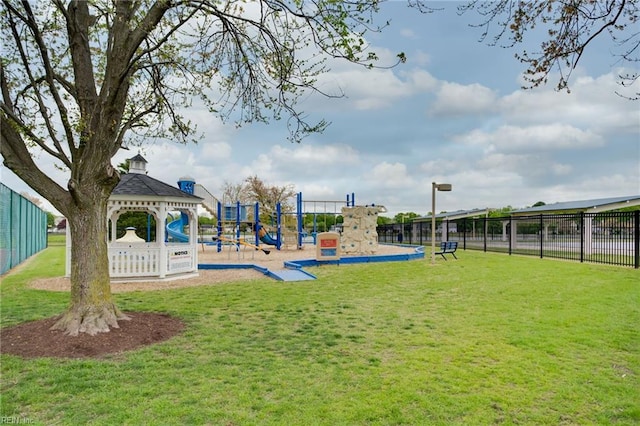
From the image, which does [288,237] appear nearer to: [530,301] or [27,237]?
[27,237]

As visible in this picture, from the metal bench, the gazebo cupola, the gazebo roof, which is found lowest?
the metal bench

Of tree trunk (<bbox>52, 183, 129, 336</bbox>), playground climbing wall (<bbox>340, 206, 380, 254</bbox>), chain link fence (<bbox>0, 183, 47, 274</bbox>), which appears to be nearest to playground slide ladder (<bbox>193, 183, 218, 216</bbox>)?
chain link fence (<bbox>0, 183, 47, 274</bbox>)

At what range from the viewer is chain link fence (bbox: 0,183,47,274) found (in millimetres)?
13086

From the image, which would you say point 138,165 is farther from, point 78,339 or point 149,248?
point 78,339

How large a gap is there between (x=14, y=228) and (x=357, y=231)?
1409 cm

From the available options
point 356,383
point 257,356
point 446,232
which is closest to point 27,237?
point 257,356

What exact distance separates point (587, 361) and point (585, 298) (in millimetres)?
4375

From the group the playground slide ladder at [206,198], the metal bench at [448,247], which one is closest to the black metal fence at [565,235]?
the metal bench at [448,247]

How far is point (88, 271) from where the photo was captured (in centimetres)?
599

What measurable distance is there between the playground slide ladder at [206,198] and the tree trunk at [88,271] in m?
15.9

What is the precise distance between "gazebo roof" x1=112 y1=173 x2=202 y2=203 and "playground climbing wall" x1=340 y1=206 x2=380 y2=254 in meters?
8.54

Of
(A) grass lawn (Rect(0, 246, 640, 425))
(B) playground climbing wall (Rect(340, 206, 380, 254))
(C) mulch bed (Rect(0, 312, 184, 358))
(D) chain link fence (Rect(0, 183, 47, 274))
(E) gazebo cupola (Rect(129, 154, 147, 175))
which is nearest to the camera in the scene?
(A) grass lawn (Rect(0, 246, 640, 425))

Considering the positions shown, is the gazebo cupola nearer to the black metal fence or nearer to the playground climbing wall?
the playground climbing wall

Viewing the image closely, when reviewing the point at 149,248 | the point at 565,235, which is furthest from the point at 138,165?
the point at 565,235
